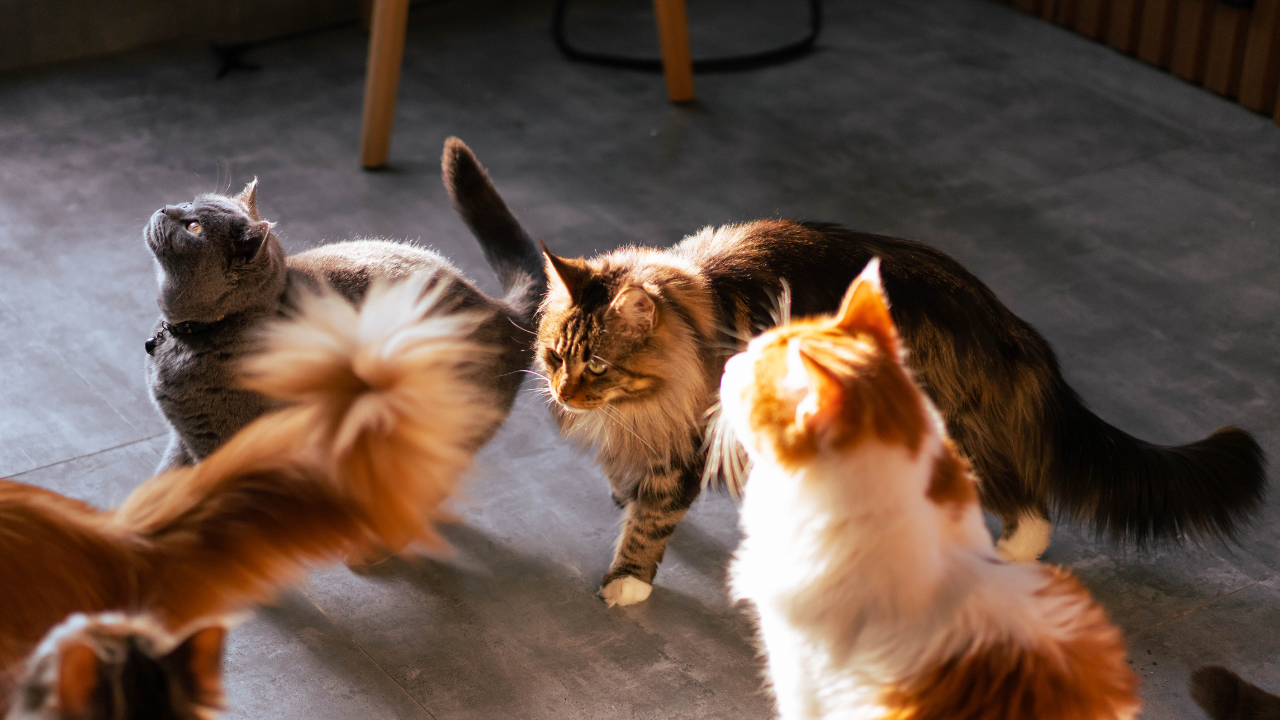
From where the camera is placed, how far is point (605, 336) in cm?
177

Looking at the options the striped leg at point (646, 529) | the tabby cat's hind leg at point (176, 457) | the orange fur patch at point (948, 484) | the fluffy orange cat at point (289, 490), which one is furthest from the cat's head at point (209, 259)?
the orange fur patch at point (948, 484)

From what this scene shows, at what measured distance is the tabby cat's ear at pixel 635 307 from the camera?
1.72 metres

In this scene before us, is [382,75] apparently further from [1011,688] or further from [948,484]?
[1011,688]

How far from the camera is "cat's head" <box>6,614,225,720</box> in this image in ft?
3.07

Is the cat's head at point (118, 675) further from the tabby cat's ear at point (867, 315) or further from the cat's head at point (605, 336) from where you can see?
the cat's head at point (605, 336)

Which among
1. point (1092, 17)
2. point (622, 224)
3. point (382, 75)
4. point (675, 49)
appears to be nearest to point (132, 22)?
point (382, 75)

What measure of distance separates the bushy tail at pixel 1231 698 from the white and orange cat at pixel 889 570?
0.53 meters

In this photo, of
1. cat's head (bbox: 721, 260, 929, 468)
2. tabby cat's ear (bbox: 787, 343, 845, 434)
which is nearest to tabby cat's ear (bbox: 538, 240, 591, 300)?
cat's head (bbox: 721, 260, 929, 468)

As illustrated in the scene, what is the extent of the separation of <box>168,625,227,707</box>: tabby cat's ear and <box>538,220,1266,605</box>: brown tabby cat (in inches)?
34.0

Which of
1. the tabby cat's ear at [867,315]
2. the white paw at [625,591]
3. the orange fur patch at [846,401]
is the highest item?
the tabby cat's ear at [867,315]

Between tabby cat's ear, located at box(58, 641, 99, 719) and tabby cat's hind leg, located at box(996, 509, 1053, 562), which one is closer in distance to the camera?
tabby cat's ear, located at box(58, 641, 99, 719)

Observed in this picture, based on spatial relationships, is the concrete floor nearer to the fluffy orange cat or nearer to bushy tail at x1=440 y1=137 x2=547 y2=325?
bushy tail at x1=440 y1=137 x2=547 y2=325

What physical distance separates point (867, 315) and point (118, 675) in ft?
2.67

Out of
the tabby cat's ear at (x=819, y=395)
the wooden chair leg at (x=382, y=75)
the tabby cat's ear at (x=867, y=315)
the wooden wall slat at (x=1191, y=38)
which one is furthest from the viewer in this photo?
the wooden wall slat at (x=1191, y=38)
